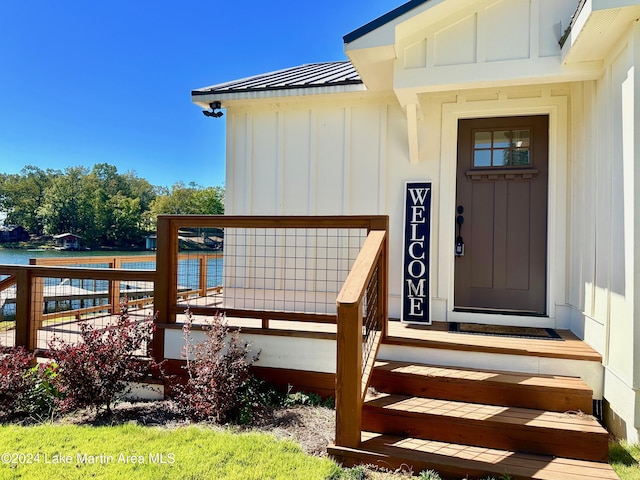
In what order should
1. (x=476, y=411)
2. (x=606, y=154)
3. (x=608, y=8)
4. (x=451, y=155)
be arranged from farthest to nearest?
1. (x=451, y=155)
2. (x=606, y=154)
3. (x=476, y=411)
4. (x=608, y=8)

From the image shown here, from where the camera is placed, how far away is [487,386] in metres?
2.72

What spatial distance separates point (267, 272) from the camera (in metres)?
4.58

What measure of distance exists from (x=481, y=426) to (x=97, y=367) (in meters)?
3.00

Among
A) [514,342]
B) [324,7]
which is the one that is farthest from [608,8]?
[324,7]

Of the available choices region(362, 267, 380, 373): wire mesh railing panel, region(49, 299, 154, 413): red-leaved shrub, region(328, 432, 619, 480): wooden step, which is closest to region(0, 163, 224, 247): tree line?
region(49, 299, 154, 413): red-leaved shrub

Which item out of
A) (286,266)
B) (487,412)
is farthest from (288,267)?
(487,412)

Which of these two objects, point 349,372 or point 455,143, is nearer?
point 349,372

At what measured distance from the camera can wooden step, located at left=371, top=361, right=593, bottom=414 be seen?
8.48 feet

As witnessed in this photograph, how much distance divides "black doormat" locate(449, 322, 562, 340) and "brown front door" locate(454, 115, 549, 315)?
A: 0.29 meters

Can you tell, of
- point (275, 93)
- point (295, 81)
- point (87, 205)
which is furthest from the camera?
point (87, 205)

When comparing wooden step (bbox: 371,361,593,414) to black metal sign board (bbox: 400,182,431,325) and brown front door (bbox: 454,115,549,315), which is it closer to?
black metal sign board (bbox: 400,182,431,325)

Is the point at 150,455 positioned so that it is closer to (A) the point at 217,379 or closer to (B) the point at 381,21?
(A) the point at 217,379

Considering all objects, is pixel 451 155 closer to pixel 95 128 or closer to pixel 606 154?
pixel 606 154

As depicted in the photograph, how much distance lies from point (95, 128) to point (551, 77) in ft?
211
